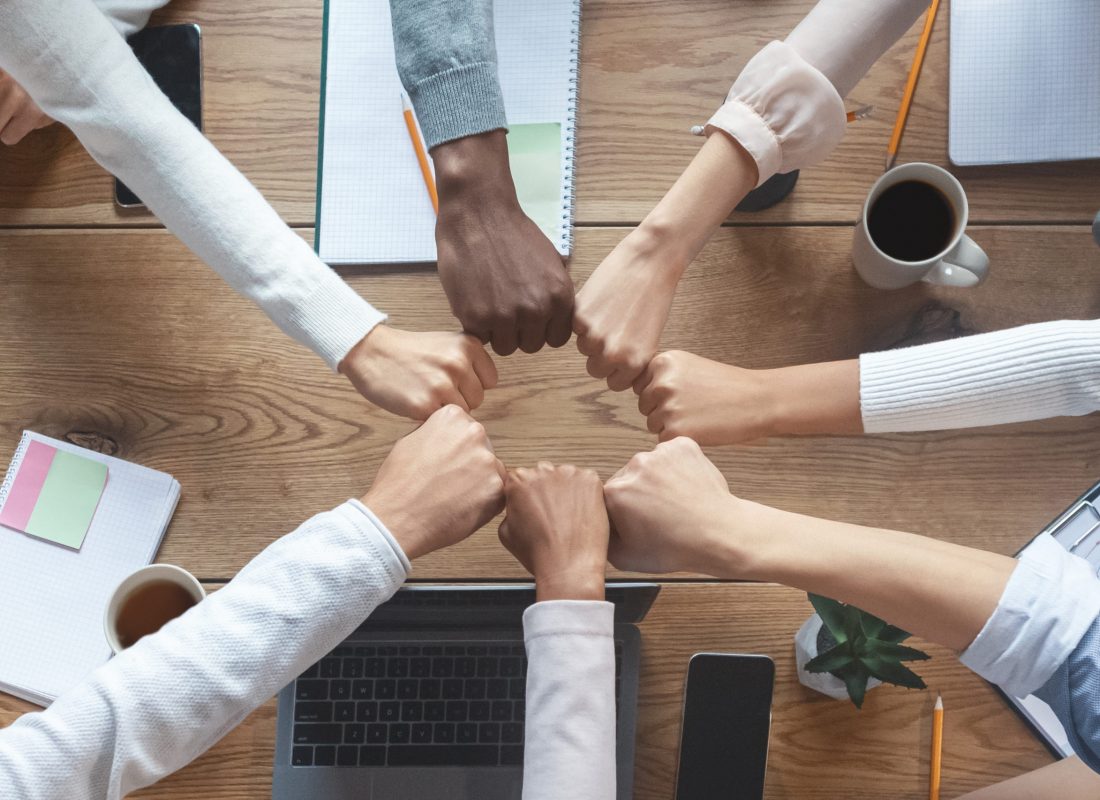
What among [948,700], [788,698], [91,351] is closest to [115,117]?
[91,351]

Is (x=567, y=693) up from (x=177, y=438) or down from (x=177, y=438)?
down

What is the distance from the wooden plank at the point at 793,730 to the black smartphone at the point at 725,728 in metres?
0.03

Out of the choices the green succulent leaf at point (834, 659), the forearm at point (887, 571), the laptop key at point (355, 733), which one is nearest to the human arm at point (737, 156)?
the forearm at point (887, 571)

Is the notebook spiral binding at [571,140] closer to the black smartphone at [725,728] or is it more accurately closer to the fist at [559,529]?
the fist at [559,529]

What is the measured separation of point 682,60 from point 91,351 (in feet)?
2.26

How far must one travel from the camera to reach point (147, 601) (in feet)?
2.90

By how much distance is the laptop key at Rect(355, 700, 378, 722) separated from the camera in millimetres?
889

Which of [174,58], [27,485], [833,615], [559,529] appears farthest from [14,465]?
[833,615]

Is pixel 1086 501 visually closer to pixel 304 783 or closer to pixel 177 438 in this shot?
pixel 304 783

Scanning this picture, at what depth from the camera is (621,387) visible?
917 mm

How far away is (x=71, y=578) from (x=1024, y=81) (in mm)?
1081

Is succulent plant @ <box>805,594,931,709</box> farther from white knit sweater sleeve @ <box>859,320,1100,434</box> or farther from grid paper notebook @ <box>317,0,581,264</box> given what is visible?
grid paper notebook @ <box>317,0,581,264</box>

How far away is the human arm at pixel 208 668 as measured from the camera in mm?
732

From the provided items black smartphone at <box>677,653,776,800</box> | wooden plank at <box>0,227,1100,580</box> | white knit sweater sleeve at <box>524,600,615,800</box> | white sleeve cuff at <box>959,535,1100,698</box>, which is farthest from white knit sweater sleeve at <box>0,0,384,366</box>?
white sleeve cuff at <box>959,535,1100,698</box>
